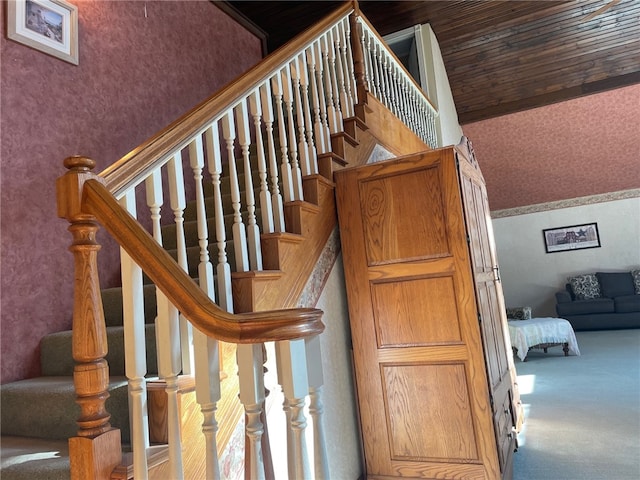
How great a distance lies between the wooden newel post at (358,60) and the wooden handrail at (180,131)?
0.96 m

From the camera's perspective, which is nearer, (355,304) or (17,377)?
(17,377)

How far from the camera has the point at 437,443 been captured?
6.94 ft

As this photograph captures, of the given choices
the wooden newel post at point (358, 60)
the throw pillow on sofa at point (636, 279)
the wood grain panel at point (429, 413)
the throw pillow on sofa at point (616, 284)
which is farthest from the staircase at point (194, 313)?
the throw pillow on sofa at point (636, 279)

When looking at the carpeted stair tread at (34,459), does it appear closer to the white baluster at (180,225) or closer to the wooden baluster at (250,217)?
the white baluster at (180,225)

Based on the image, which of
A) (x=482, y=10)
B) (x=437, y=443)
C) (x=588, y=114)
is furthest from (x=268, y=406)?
(x=588, y=114)

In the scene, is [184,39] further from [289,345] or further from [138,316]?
[289,345]

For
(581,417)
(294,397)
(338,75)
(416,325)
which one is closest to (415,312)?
(416,325)

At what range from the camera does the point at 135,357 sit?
1143 mm

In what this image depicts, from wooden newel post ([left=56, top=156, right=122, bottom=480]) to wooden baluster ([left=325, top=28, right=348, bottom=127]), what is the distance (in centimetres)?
179

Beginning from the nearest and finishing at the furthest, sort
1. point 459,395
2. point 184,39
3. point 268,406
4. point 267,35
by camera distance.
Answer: point 268,406 → point 459,395 → point 184,39 → point 267,35

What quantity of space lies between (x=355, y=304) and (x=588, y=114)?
6.36 meters

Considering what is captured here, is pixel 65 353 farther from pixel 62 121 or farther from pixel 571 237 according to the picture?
pixel 571 237

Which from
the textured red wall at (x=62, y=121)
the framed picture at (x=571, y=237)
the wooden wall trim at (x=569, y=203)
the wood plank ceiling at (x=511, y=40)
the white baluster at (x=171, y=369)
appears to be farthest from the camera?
the framed picture at (x=571, y=237)

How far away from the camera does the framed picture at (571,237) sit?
8.41 meters
